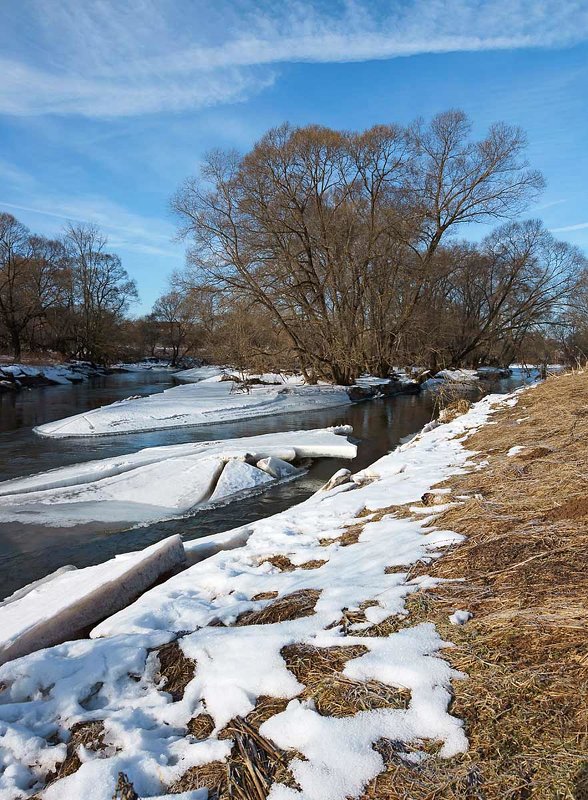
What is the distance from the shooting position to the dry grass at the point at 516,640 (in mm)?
1509

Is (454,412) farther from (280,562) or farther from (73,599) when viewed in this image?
(73,599)

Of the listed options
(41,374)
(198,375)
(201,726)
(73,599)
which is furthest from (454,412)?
(198,375)

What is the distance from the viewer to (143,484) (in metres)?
8.23

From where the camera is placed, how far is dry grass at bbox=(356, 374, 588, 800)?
1.51 m

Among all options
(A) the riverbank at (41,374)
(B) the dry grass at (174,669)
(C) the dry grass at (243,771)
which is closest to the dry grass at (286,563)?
(B) the dry grass at (174,669)

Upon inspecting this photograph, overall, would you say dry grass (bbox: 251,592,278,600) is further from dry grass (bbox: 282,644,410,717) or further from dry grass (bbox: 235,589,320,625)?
dry grass (bbox: 282,644,410,717)

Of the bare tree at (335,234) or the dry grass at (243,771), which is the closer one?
the dry grass at (243,771)

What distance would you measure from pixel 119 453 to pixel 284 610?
30.9 feet

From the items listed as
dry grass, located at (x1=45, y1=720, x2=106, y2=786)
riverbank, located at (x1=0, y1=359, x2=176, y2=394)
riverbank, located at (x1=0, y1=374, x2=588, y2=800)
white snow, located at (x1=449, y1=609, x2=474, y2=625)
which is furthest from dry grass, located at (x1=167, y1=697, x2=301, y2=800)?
riverbank, located at (x1=0, y1=359, x2=176, y2=394)

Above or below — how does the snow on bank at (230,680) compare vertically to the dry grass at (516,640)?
below

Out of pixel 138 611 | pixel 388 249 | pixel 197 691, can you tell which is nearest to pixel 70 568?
pixel 138 611

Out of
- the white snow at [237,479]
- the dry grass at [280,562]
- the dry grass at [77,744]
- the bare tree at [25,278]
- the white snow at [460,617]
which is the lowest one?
the white snow at [237,479]

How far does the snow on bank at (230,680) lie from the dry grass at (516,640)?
9 cm

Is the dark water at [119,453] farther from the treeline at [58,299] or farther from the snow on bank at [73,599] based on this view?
the treeline at [58,299]
